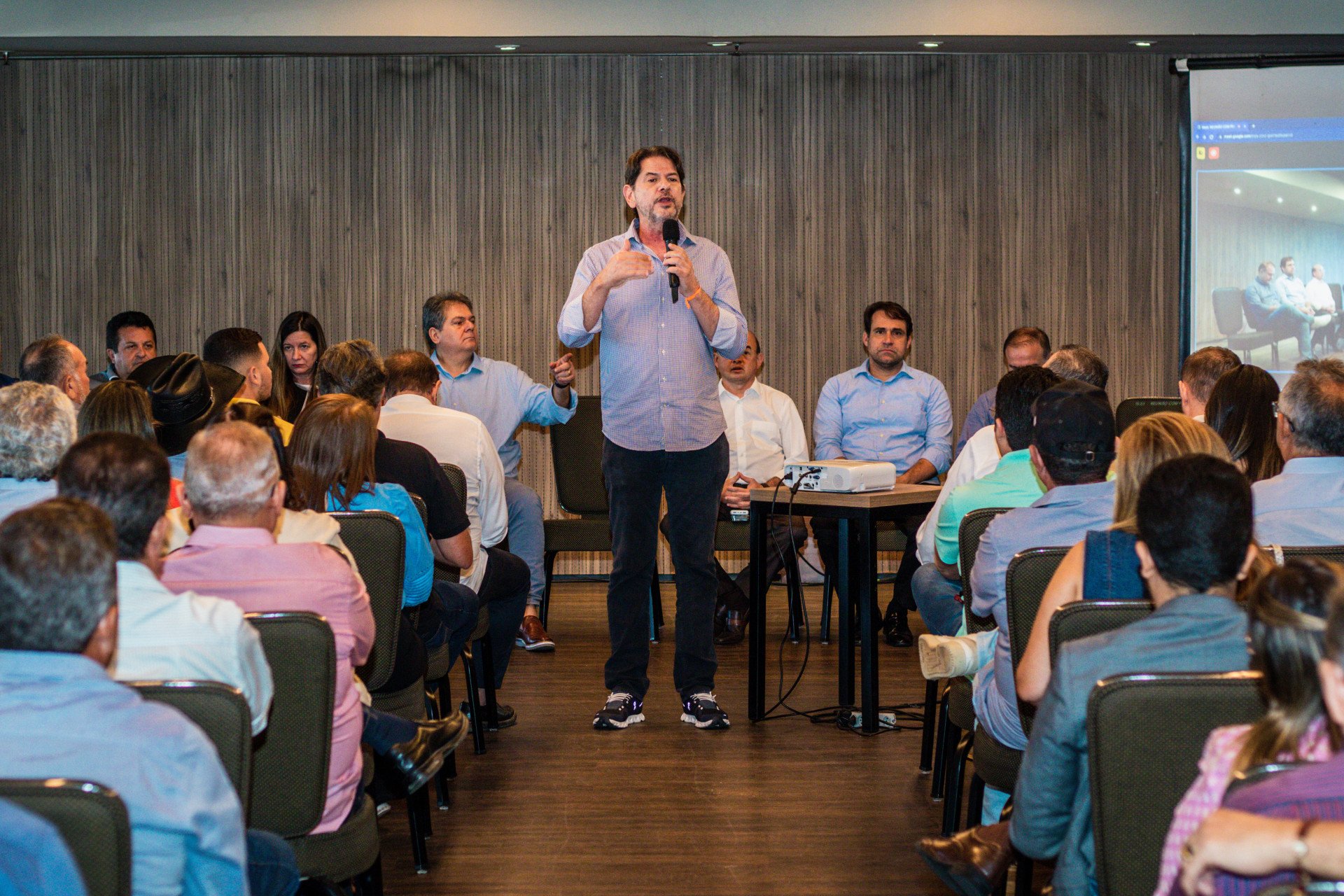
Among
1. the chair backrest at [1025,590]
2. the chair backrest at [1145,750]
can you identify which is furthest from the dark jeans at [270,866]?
the chair backrest at [1025,590]

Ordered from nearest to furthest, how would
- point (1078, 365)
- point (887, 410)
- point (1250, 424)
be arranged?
point (1250, 424) → point (1078, 365) → point (887, 410)

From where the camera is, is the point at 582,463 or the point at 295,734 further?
A: the point at 582,463

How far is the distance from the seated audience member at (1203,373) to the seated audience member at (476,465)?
84.2 inches

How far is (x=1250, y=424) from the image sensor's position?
3133mm

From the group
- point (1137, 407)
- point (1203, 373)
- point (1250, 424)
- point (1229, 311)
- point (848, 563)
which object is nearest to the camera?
point (1250, 424)

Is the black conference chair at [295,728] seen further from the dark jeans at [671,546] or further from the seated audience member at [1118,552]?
the dark jeans at [671,546]

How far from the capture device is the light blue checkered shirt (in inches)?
154

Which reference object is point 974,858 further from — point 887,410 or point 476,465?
point 887,410

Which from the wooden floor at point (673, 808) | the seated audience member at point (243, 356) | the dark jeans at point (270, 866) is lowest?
the wooden floor at point (673, 808)

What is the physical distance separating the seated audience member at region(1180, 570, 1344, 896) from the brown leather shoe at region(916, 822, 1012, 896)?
3.16 feet

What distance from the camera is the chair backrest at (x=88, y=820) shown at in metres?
1.23

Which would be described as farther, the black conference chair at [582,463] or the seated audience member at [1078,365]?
the black conference chair at [582,463]

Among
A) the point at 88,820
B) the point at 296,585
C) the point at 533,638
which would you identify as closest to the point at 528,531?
the point at 533,638

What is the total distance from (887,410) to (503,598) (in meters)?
2.54
